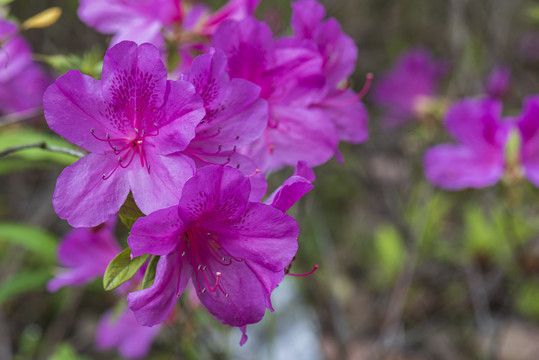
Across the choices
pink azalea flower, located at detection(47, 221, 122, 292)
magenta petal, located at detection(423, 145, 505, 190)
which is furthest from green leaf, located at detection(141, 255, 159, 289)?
magenta petal, located at detection(423, 145, 505, 190)

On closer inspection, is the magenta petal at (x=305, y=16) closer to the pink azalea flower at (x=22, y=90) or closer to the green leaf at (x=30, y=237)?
the pink azalea flower at (x=22, y=90)

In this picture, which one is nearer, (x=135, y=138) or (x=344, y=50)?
(x=135, y=138)

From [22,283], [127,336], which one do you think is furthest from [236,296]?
[127,336]

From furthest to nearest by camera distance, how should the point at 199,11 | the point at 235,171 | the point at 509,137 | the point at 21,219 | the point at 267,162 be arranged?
the point at 21,219
the point at 509,137
the point at 199,11
the point at 267,162
the point at 235,171

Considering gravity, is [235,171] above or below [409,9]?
above

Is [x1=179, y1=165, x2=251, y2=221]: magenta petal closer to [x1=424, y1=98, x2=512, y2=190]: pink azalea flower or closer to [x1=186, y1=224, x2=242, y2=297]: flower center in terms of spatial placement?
[x1=186, y1=224, x2=242, y2=297]: flower center

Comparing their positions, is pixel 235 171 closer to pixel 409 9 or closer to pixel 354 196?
pixel 354 196

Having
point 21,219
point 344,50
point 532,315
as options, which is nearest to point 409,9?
point 532,315
